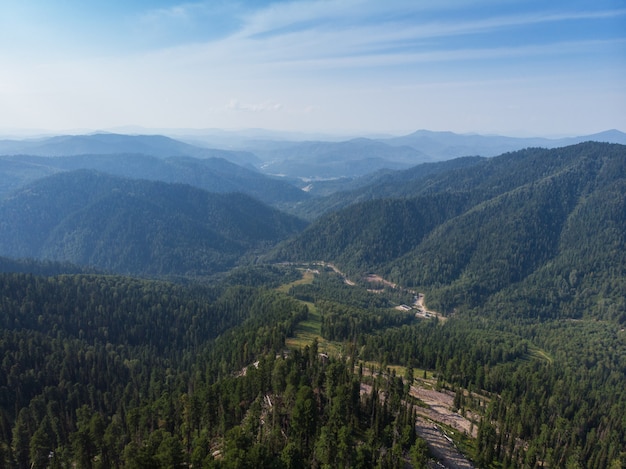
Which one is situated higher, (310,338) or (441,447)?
(441,447)

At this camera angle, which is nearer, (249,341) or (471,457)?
(471,457)

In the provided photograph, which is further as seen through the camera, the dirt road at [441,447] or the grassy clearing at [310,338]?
the grassy clearing at [310,338]

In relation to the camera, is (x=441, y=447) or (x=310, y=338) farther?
(x=310, y=338)

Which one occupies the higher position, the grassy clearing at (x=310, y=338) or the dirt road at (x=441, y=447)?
the dirt road at (x=441, y=447)

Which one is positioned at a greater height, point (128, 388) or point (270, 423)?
point (270, 423)

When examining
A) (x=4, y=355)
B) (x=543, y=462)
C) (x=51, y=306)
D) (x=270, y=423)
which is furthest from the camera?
(x=51, y=306)

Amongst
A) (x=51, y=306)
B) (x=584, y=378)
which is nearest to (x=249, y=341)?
(x=51, y=306)

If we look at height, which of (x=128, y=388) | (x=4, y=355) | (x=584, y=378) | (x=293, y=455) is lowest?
(x=584, y=378)

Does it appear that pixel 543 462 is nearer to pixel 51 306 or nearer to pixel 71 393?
pixel 71 393

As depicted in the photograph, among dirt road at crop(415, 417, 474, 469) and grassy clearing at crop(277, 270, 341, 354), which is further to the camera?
grassy clearing at crop(277, 270, 341, 354)

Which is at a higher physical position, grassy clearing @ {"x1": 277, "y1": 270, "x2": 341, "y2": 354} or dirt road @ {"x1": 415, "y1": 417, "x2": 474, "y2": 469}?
dirt road @ {"x1": 415, "y1": 417, "x2": 474, "y2": 469}

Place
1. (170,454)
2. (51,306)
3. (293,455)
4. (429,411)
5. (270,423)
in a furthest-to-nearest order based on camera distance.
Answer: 1. (51,306)
2. (429,411)
3. (270,423)
4. (293,455)
5. (170,454)
